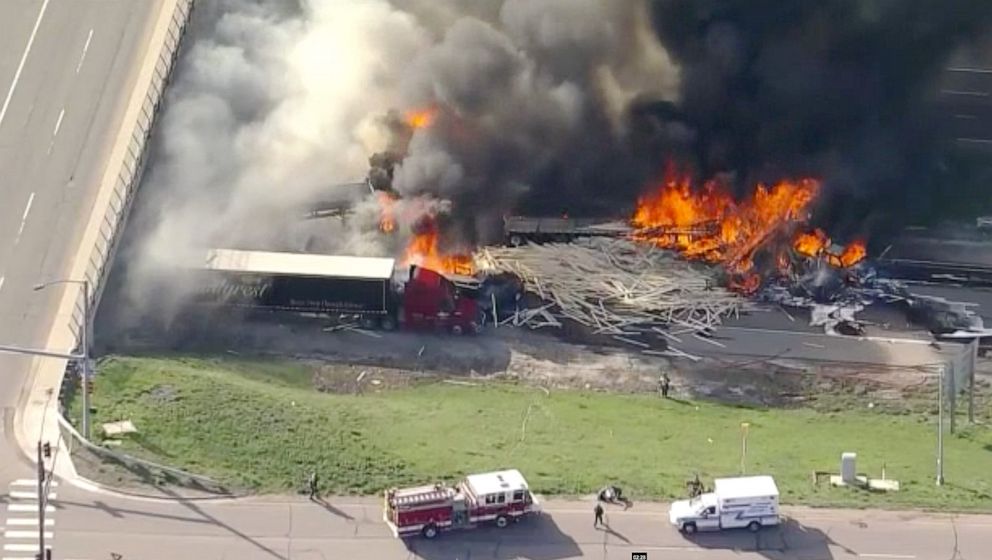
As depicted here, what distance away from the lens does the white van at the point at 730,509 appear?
2611 inches

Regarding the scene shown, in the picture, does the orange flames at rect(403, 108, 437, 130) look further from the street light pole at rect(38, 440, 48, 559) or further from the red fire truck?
the street light pole at rect(38, 440, 48, 559)

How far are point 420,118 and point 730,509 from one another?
90.3ft

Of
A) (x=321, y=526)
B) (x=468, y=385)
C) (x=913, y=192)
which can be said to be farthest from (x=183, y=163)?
(x=913, y=192)

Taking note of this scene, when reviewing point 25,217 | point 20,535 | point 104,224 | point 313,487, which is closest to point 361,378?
point 313,487

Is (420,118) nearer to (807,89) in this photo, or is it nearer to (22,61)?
(807,89)

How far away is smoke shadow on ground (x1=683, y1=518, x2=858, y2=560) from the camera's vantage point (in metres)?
65.9

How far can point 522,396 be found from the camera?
76.9 m

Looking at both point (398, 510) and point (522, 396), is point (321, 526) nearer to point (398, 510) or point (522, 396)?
point (398, 510)

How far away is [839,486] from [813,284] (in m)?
15.9

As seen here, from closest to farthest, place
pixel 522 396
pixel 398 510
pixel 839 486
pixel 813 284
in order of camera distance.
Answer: pixel 398 510
pixel 839 486
pixel 522 396
pixel 813 284

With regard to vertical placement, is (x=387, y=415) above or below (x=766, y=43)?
below

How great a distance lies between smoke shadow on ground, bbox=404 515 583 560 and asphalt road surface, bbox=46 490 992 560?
0.03 m

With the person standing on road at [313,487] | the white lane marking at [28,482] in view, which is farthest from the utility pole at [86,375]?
the person standing on road at [313,487]

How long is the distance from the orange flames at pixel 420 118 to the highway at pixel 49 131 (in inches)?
474
